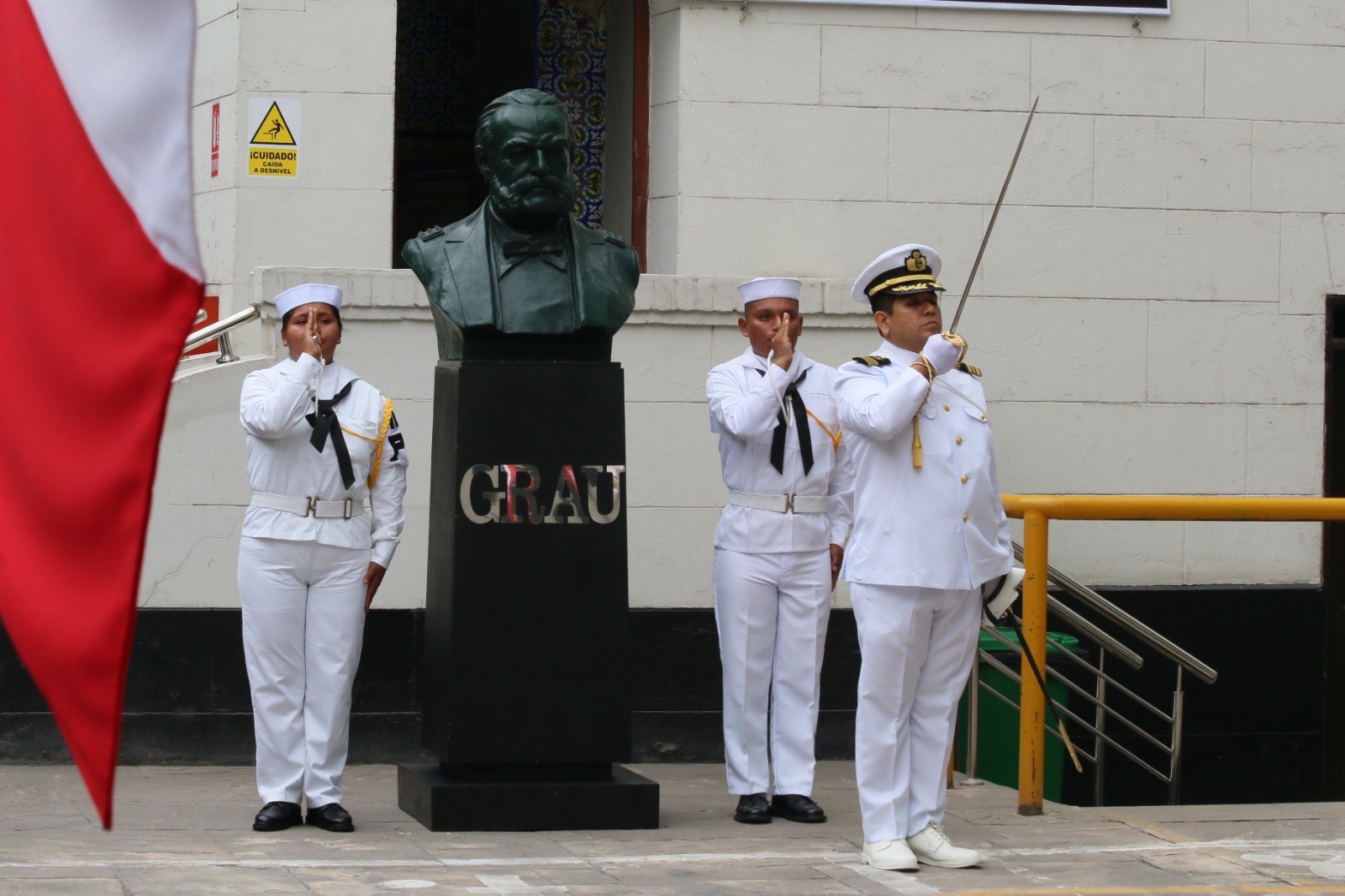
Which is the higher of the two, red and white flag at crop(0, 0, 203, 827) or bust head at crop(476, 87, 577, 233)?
bust head at crop(476, 87, 577, 233)

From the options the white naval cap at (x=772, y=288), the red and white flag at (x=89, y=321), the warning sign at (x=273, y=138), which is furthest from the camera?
the warning sign at (x=273, y=138)

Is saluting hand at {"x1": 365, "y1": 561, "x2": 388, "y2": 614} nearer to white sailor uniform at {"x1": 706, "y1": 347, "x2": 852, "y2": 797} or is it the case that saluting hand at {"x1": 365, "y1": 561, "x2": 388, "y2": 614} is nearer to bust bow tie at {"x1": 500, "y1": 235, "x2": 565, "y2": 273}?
bust bow tie at {"x1": 500, "y1": 235, "x2": 565, "y2": 273}

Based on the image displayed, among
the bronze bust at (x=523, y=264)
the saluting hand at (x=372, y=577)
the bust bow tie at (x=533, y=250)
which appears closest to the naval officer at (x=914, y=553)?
the bronze bust at (x=523, y=264)

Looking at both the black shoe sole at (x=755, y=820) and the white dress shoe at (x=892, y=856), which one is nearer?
the white dress shoe at (x=892, y=856)

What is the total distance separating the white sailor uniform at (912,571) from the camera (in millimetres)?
6043

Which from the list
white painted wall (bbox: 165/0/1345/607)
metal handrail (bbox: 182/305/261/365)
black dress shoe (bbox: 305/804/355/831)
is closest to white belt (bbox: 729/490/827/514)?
white painted wall (bbox: 165/0/1345/607)

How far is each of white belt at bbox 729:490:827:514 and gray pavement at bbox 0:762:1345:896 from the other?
1128 mm

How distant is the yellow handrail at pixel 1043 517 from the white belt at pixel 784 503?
70cm

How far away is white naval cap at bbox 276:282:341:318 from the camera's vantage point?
6.64m

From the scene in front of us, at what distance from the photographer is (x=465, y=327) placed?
6535mm

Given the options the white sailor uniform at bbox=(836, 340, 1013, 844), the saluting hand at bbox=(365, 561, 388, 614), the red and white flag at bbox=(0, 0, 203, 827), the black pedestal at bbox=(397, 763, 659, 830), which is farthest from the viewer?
the saluting hand at bbox=(365, 561, 388, 614)

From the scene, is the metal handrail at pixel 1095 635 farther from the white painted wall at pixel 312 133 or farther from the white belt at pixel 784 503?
the white painted wall at pixel 312 133

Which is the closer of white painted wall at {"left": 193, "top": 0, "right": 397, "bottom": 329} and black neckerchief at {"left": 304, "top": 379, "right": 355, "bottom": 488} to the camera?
black neckerchief at {"left": 304, "top": 379, "right": 355, "bottom": 488}

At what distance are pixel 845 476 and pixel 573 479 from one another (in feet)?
3.66
